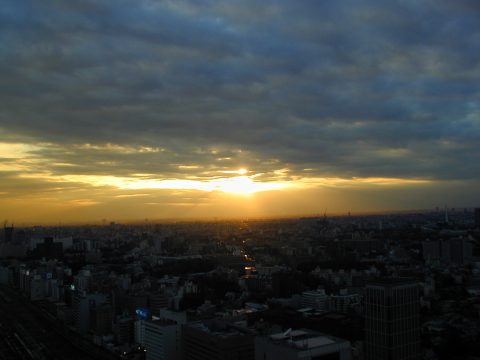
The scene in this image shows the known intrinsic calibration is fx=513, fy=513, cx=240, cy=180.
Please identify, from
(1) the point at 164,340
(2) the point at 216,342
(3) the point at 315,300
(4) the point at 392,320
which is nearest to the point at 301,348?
(2) the point at 216,342

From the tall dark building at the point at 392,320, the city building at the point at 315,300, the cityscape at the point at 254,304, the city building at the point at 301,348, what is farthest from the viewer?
the city building at the point at 315,300

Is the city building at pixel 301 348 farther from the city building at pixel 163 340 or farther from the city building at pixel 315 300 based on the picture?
the city building at pixel 315 300

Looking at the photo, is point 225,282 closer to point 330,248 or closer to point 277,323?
point 277,323

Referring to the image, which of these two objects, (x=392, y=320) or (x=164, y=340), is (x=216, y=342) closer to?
(x=164, y=340)

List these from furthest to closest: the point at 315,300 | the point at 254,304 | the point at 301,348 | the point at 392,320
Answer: the point at 315,300 < the point at 254,304 < the point at 392,320 < the point at 301,348

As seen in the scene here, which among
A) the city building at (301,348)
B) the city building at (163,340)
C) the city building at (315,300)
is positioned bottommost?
the city building at (315,300)

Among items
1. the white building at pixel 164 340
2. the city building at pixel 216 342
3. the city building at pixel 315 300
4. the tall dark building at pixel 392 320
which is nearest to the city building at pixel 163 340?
the white building at pixel 164 340

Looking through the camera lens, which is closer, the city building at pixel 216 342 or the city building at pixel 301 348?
the city building at pixel 301 348
